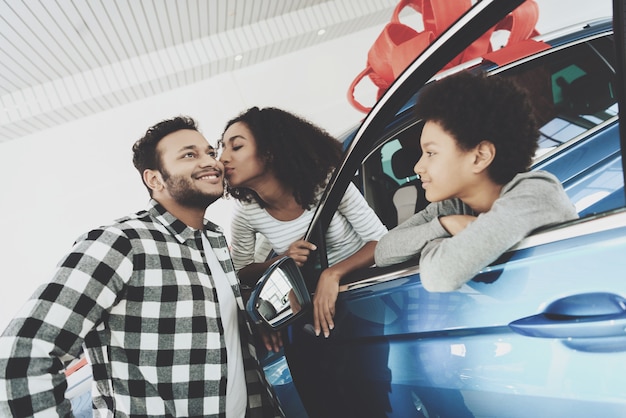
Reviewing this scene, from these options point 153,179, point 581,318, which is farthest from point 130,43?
point 581,318

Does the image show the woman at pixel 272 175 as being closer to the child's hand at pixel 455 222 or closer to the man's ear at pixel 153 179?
the man's ear at pixel 153 179

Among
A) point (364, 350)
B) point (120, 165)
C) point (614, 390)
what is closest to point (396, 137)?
point (364, 350)

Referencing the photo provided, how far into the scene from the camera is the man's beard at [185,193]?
1422 millimetres

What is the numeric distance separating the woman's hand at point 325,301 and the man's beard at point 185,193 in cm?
52

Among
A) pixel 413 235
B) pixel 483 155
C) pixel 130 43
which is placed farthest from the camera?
pixel 130 43

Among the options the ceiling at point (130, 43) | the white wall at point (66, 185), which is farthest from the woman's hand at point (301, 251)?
the white wall at point (66, 185)

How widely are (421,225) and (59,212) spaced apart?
6.63 meters

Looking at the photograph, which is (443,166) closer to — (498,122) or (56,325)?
(498,122)

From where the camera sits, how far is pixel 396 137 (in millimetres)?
1018

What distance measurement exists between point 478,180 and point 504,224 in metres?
0.10

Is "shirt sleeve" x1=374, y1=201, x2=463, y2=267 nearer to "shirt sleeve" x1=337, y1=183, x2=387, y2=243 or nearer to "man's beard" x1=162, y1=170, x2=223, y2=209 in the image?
"shirt sleeve" x1=337, y1=183, x2=387, y2=243

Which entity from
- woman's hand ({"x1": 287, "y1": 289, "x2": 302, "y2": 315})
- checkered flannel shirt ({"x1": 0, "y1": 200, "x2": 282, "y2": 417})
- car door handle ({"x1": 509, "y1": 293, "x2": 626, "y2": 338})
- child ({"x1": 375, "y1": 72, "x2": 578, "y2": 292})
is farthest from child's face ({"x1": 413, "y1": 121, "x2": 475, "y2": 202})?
checkered flannel shirt ({"x1": 0, "y1": 200, "x2": 282, "y2": 417})

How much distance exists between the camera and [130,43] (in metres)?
5.36

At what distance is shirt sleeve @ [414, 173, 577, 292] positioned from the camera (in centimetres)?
69
